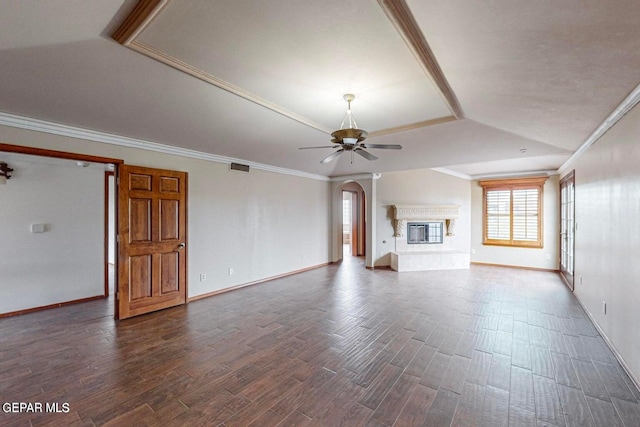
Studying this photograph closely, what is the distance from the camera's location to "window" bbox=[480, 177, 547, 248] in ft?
23.6

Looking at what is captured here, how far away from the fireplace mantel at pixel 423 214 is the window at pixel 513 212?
1082 millimetres

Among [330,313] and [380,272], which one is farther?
[380,272]

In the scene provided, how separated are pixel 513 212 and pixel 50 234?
9992mm

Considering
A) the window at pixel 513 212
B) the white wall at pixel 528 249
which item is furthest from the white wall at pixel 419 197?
the window at pixel 513 212

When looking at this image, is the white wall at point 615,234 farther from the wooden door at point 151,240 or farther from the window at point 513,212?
the wooden door at point 151,240

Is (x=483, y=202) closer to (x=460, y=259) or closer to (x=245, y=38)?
(x=460, y=259)

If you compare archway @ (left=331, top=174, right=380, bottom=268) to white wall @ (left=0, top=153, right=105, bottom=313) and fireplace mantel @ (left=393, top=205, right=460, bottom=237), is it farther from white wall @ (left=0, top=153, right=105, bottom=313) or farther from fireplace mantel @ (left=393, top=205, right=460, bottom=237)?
white wall @ (left=0, top=153, right=105, bottom=313)

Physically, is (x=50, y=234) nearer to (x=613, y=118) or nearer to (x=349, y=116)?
(x=349, y=116)

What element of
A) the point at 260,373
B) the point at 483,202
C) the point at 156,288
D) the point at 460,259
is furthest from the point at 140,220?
the point at 483,202

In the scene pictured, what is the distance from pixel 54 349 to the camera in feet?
9.75

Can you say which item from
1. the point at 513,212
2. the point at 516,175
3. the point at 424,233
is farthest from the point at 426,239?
the point at 516,175

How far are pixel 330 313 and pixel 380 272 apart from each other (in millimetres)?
3105

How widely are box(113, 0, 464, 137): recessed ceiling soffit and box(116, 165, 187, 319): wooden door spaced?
7.40ft

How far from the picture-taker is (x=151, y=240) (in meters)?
4.10
